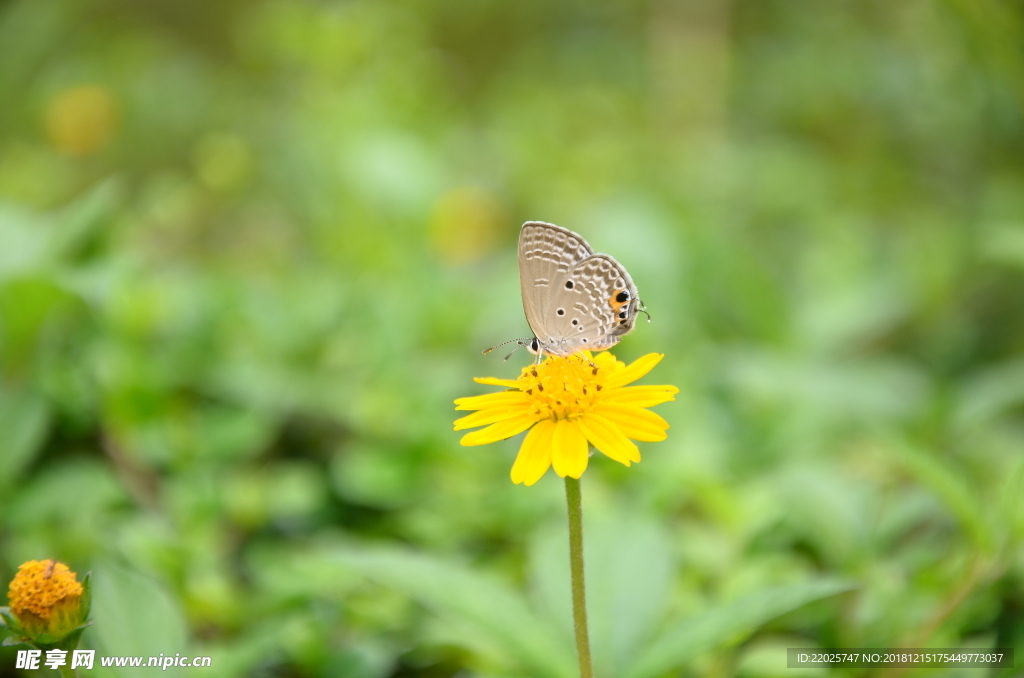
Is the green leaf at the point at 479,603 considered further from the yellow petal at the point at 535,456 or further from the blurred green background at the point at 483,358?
the yellow petal at the point at 535,456

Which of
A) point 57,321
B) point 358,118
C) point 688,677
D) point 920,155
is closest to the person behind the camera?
point 688,677

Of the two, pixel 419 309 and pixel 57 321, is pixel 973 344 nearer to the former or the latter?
pixel 419 309

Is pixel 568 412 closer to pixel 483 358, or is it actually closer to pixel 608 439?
pixel 608 439

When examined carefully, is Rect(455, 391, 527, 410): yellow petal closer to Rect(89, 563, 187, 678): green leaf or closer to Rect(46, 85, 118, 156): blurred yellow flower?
Rect(89, 563, 187, 678): green leaf

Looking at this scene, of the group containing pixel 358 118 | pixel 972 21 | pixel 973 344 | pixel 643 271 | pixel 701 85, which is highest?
pixel 701 85

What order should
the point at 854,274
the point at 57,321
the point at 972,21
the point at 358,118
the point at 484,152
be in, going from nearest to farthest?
the point at 57,321 → the point at 972,21 → the point at 854,274 → the point at 358,118 → the point at 484,152

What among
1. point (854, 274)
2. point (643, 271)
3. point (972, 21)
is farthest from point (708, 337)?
point (972, 21)

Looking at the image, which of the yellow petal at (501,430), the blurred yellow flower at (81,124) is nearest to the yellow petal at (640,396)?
the yellow petal at (501,430)

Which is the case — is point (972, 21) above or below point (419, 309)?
above
